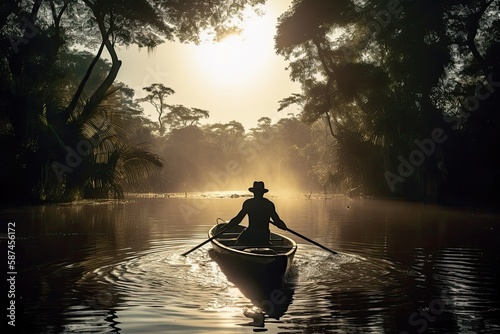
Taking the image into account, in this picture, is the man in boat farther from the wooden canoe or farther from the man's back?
the wooden canoe

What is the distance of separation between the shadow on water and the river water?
5.0 inches

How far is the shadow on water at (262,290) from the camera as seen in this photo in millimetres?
8051

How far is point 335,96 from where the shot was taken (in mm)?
42719

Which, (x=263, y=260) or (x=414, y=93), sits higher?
(x=414, y=93)

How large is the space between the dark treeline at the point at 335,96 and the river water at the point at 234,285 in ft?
34.1

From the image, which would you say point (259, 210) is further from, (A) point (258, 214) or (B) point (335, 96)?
(B) point (335, 96)

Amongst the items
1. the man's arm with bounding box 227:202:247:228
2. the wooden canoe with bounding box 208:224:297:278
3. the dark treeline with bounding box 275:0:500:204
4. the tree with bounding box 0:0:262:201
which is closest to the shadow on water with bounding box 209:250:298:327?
the wooden canoe with bounding box 208:224:297:278

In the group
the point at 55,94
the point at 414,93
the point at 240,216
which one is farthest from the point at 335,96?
the point at 240,216

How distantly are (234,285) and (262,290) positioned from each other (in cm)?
72

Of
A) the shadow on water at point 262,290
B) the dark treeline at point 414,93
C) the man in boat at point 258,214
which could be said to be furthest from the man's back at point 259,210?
the dark treeline at point 414,93

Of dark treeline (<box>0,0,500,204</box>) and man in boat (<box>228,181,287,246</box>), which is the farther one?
dark treeline (<box>0,0,500,204</box>)

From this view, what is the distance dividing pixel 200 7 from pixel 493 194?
2213cm

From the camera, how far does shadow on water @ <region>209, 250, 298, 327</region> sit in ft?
26.4

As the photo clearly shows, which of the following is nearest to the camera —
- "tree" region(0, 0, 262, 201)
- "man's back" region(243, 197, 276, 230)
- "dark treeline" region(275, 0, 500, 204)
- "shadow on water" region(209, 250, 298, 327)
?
"shadow on water" region(209, 250, 298, 327)
